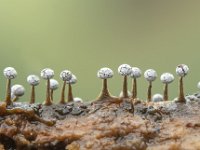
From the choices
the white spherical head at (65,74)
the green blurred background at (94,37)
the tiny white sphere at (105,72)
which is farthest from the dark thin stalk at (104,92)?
the green blurred background at (94,37)

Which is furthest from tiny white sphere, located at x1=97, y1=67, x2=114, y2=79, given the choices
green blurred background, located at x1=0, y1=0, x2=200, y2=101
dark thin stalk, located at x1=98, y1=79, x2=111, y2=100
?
green blurred background, located at x1=0, y1=0, x2=200, y2=101

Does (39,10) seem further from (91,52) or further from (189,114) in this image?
(189,114)

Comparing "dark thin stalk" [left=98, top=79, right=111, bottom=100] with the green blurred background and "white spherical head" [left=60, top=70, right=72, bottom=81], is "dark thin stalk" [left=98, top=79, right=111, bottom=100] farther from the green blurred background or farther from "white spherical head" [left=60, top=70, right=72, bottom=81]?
the green blurred background

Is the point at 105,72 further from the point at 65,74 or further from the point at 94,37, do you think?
the point at 94,37

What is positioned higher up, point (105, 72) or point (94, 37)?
point (94, 37)

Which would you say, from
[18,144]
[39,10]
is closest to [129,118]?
[18,144]

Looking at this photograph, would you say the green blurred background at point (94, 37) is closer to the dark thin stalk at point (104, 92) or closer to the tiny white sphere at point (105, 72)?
the dark thin stalk at point (104, 92)

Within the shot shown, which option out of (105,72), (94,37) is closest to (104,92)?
(105,72)

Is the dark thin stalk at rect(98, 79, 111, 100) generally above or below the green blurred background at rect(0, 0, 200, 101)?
below
